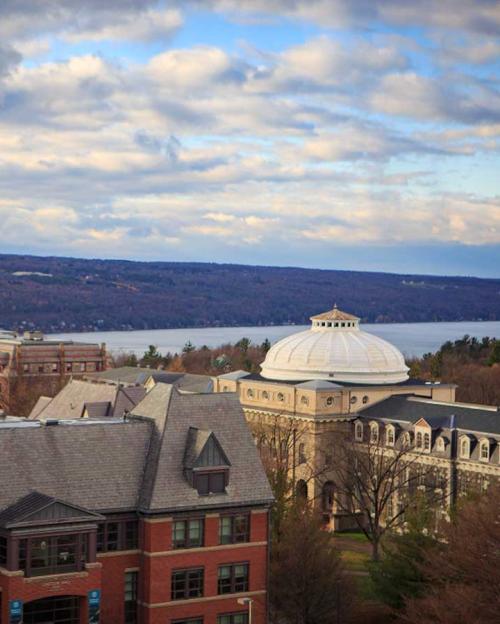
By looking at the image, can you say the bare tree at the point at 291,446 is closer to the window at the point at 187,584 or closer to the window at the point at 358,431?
the window at the point at 358,431

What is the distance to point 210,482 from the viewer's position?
2203 inches

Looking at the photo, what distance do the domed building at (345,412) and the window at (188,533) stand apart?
1242 inches

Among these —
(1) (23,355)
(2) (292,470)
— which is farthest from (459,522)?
(1) (23,355)

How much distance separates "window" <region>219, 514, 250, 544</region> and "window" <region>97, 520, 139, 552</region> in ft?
11.8

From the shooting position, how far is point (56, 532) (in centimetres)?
5109

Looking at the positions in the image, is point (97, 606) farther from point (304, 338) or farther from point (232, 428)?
point (304, 338)

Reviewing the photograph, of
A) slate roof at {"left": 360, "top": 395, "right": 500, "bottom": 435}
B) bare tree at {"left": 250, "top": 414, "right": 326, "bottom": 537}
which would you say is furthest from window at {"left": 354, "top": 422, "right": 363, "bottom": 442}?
bare tree at {"left": 250, "top": 414, "right": 326, "bottom": 537}

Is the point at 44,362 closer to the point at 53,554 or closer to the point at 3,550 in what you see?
the point at 53,554

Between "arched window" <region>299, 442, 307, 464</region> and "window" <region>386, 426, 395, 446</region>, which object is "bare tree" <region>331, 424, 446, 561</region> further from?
"arched window" <region>299, 442, 307, 464</region>

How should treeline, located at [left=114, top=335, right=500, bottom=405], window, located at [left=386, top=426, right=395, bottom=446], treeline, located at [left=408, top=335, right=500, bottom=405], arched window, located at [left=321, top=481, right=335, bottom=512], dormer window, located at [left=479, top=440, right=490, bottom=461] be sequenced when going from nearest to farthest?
dormer window, located at [left=479, top=440, right=490, bottom=461], window, located at [left=386, top=426, right=395, bottom=446], arched window, located at [left=321, top=481, right=335, bottom=512], treeline, located at [left=408, top=335, right=500, bottom=405], treeline, located at [left=114, top=335, right=500, bottom=405]

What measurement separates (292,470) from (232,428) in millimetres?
42600

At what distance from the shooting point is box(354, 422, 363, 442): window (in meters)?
101

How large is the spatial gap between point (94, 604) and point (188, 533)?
5141 mm

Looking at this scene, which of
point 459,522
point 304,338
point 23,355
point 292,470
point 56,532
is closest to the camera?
point 56,532
